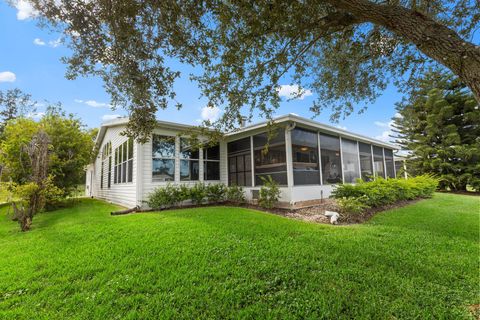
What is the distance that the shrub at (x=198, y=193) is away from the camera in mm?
9203

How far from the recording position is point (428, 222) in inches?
234

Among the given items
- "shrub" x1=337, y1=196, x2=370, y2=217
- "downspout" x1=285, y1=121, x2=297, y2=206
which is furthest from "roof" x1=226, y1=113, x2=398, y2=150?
"shrub" x1=337, y1=196, x2=370, y2=217

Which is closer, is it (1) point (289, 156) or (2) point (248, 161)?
Result: (1) point (289, 156)

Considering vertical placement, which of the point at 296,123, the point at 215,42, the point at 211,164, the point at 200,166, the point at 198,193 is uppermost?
the point at 215,42

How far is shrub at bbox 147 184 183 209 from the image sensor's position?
836 cm

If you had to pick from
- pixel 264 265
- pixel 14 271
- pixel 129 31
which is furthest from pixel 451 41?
pixel 14 271

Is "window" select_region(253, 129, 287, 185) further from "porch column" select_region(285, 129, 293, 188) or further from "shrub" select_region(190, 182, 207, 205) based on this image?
"shrub" select_region(190, 182, 207, 205)

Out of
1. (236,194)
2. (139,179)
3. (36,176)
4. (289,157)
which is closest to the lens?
(36,176)

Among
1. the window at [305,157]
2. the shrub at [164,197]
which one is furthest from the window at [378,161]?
the shrub at [164,197]

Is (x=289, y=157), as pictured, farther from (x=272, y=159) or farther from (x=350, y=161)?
(x=350, y=161)

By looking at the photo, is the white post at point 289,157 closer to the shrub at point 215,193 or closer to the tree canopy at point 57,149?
the shrub at point 215,193

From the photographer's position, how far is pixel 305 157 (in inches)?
379

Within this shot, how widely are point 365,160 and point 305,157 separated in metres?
6.51

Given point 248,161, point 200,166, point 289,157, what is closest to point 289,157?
point 289,157
